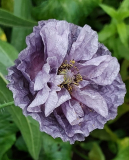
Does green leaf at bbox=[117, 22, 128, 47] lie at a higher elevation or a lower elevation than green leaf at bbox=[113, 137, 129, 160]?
higher

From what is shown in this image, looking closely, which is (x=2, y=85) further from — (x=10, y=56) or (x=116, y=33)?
(x=116, y=33)

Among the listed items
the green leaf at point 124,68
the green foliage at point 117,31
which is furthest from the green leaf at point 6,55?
the green leaf at point 124,68

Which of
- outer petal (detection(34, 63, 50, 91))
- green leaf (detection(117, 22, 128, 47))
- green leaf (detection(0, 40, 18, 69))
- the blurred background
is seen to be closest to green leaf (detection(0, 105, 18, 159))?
the blurred background

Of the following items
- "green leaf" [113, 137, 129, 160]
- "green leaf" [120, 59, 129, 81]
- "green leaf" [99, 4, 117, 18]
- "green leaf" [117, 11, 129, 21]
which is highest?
"green leaf" [99, 4, 117, 18]

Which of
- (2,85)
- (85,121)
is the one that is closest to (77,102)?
(85,121)

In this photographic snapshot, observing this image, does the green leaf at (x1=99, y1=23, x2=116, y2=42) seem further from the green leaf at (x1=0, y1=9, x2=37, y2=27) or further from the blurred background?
the green leaf at (x1=0, y1=9, x2=37, y2=27)

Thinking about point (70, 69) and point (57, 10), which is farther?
point (57, 10)

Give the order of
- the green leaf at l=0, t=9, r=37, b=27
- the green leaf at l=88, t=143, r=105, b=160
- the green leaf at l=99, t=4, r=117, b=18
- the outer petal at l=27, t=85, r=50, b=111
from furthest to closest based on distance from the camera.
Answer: the green leaf at l=88, t=143, r=105, b=160, the green leaf at l=99, t=4, r=117, b=18, the green leaf at l=0, t=9, r=37, b=27, the outer petal at l=27, t=85, r=50, b=111

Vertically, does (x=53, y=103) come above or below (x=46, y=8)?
below

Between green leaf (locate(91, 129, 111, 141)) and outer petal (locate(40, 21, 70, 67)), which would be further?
green leaf (locate(91, 129, 111, 141))
